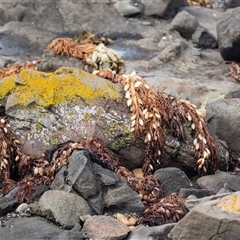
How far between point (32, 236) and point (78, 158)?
1038 millimetres

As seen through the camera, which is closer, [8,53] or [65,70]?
[65,70]

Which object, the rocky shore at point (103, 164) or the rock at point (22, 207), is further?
the rock at point (22, 207)

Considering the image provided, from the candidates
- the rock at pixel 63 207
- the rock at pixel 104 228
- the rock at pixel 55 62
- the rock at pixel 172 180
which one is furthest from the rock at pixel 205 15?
the rock at pixel 104 228

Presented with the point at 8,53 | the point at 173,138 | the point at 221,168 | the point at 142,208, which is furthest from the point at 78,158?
the point at 8,53

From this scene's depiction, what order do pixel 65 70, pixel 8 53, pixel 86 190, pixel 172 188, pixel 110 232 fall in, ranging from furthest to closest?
pixel 8 53, pixel 65 70, pixel 172 188, pixel 86 190, pixel 110 232

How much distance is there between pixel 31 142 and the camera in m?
6.50

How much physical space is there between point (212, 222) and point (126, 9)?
1192cm

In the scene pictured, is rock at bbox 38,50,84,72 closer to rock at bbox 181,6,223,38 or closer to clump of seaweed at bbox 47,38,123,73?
clump of seaweed at bbox 47,38,123,73

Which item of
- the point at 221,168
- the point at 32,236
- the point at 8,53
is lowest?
the point at 8,53

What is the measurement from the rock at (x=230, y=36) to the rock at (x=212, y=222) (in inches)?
293

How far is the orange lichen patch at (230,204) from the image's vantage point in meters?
4.33

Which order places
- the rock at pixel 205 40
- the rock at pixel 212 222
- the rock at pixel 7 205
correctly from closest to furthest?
the rock at pixel 212 222
the rock at pixel 7 205
the rock at pixel 205 40

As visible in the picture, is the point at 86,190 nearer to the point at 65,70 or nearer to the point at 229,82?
the point at 65,70

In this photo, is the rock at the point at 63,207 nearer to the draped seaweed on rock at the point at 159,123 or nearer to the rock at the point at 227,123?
the draped seaweed on rock at the point at 159,123
